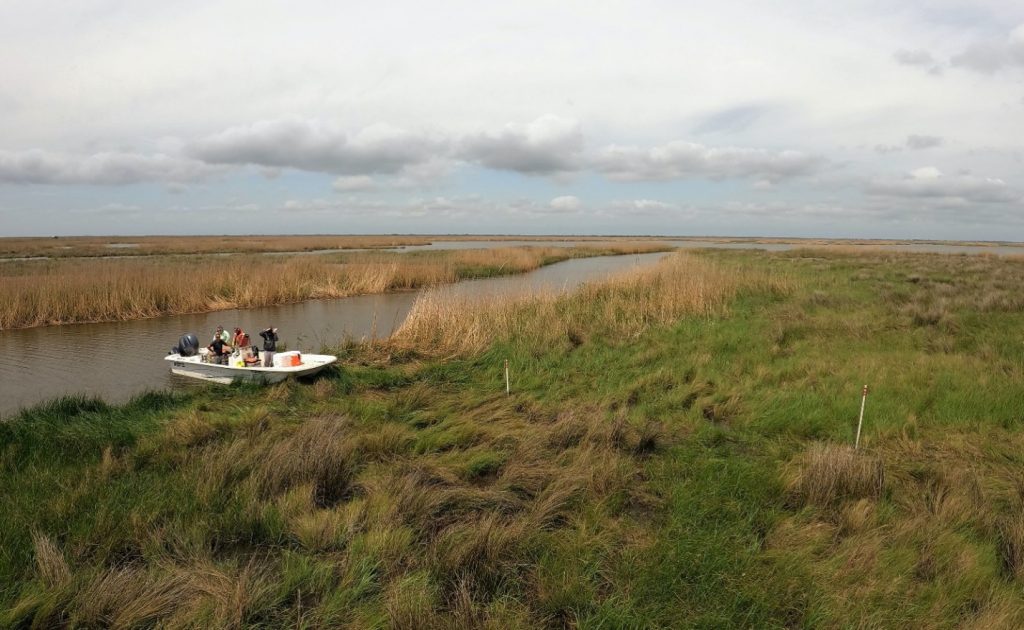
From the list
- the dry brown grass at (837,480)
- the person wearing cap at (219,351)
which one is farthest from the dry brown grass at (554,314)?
the dry brown grass at (837,480)

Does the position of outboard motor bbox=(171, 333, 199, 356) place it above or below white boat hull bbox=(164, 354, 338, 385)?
above

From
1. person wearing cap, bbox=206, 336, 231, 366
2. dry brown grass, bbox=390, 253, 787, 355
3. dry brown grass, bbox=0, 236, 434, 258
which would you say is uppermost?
dry brown grass, bbox=0, 236, 434, 258

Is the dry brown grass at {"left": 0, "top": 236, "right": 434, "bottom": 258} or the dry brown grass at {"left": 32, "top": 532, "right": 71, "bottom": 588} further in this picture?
the dry brown grass at {"left": 0, "top": 236, "right": 434, "bottom": 258}

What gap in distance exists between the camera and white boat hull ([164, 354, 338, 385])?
7992 mm

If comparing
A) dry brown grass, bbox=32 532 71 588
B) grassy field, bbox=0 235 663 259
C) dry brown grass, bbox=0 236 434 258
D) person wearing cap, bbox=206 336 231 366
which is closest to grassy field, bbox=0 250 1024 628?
dry brown grass, bbox=32 532 71 588

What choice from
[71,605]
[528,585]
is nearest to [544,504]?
[528,585]

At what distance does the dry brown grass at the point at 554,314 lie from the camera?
1052cm

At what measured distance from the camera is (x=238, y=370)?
8266 mm

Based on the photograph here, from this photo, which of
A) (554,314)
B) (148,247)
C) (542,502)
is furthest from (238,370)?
(148,247)

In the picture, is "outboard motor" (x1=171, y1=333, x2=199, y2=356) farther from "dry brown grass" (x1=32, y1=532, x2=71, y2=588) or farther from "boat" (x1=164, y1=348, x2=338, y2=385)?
"dry brown grass" (x1=32, y1=532, x2=71, y2=588)

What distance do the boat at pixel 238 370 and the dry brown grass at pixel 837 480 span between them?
261 inches

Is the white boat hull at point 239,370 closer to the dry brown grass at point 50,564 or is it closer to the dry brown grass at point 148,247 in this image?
the dry brown grass at point 50,564

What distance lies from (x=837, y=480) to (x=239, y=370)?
8047 mm

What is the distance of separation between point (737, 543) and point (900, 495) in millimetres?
1767
